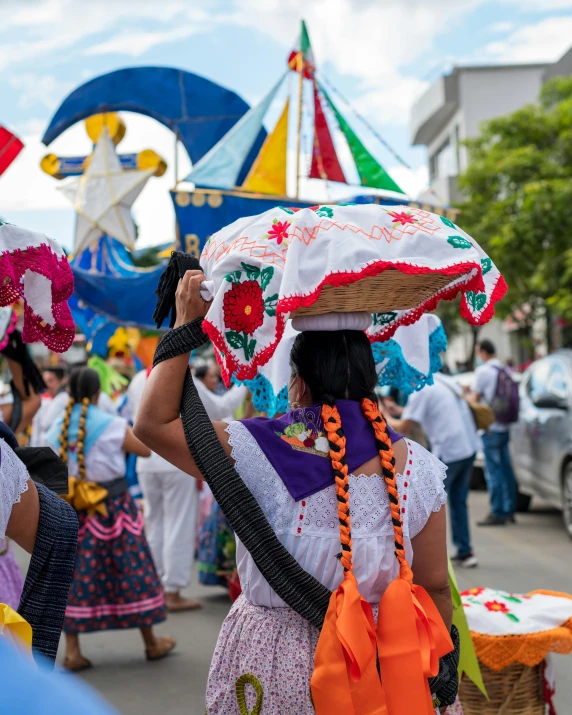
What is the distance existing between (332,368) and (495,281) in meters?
0.51

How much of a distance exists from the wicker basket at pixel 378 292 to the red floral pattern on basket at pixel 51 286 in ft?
2.30

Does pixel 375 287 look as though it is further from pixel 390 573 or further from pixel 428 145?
pixel 428 145

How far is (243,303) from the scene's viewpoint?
7.61ft

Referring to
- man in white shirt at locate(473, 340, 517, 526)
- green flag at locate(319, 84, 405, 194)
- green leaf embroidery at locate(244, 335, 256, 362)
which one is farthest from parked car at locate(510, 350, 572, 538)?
green leaf embroidery at locate(244, 335, 256, 362)

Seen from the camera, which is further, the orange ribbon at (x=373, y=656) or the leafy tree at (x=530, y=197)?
the leafy tree at (x=530, y=197)

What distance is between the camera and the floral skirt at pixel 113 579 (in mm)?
5480

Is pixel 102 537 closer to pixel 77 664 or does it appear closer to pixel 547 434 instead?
pixel 77 664

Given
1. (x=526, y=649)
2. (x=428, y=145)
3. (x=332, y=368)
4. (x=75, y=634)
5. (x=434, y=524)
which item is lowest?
(x=75, y=634)

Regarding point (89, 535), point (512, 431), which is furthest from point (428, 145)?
point (89, 535)

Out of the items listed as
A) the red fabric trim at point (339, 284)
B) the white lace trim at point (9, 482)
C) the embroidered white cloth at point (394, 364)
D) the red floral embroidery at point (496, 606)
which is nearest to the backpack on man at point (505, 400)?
the red floral embroidery at point (496, 606)

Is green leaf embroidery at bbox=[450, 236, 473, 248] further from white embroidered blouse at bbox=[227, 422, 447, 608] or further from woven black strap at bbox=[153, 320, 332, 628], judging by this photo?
woven black strap at bbox=[153, 320, 332, 628]

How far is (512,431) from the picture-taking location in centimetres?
1020

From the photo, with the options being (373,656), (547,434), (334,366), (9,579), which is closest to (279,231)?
(334,366)

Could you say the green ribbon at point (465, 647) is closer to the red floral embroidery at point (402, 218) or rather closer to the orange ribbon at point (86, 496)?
the red floral embroidery at point (402, 218)
